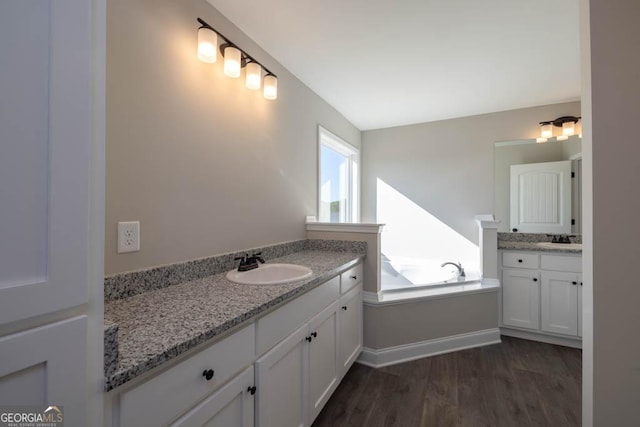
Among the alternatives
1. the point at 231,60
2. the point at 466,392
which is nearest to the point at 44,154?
the point at 231,60

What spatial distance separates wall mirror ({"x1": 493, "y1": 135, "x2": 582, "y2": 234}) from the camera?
2791mm

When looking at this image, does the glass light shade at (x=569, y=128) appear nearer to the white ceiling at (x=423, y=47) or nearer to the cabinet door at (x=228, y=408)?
the white ceiling at (x=423, y=47)

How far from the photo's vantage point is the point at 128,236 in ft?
3.65

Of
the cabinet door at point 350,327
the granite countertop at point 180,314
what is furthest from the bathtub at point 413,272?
the granite countertop at point 180,314

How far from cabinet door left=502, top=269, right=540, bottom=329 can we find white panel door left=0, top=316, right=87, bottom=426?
3.20 metres

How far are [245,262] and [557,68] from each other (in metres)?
2.83

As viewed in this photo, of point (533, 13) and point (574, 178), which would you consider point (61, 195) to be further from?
point (574, 178)

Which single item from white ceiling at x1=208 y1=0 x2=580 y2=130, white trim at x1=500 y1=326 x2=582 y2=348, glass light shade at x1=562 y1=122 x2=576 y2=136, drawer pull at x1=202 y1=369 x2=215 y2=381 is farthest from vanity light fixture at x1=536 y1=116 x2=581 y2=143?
drawer pull at x1=202 y1=369 x2=215 y2=381

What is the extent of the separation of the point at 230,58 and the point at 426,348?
8.39 ft

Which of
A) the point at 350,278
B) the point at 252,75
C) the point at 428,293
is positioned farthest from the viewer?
the point at 428,293

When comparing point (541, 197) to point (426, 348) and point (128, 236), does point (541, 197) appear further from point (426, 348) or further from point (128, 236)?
point (128, 236)

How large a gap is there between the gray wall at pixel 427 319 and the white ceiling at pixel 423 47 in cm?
192

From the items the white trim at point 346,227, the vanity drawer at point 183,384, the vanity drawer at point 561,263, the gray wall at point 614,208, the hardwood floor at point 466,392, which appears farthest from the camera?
the vanity drawer at point 561,263

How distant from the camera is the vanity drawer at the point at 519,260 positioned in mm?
2600
